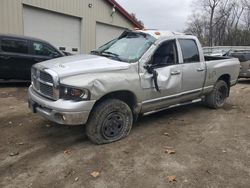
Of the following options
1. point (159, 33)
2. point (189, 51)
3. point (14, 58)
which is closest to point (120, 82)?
point (159, 33)

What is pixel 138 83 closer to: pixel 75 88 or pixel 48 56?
pixel 75 88

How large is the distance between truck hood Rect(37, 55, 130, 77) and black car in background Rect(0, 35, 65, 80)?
17.4ft

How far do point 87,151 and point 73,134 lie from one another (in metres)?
0.85


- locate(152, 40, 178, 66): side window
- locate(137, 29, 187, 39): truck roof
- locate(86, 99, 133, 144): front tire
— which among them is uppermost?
locate(137, 29, 187, 39): truck roof

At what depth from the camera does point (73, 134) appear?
18.1ft

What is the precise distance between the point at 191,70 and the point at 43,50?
20.4 feet

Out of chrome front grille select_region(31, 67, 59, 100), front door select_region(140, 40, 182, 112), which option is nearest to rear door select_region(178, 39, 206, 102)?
front door select_region(140, 40, 182, 112)

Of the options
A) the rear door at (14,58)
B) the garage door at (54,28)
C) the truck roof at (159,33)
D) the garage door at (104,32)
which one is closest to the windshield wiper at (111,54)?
the truck roof at (159,33)

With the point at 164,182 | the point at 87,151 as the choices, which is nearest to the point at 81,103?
the point at 87,151

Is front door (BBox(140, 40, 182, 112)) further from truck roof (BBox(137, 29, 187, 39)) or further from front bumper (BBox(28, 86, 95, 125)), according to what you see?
front bumper (BBox(28, 86, 95, 125))

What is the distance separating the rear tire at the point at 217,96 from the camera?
752 centimetres

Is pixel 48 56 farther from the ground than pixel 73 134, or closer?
farther from the ground

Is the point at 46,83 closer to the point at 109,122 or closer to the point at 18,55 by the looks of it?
the point at 109,122

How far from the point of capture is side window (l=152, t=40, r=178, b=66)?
5718 millimetres
